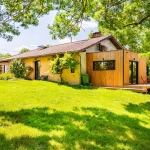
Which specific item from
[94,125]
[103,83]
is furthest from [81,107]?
[103,83]

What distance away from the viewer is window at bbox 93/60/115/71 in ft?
58.5

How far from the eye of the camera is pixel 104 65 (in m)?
18.4

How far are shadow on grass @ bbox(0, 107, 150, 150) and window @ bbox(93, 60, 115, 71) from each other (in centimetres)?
995

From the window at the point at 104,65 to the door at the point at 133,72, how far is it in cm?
221

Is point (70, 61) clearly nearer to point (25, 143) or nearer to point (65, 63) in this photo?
point (65, 63)

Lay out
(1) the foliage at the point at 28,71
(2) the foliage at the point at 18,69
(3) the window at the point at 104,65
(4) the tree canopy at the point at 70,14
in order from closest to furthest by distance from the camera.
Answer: (4) the tree canopy at the point at 70,14
(3) the window at the point at 104,65
(2) the foliage at the point at 18,69
(1) the foliage at the point at 28,71

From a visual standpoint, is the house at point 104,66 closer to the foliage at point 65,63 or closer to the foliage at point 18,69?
the foliage at point 65,63

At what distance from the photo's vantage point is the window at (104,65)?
17822mm

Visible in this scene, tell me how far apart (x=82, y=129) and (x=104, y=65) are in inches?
513

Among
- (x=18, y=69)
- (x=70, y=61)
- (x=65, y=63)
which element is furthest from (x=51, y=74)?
(x=18, y=69)

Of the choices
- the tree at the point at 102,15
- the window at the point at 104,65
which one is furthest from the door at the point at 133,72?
the tree at the point at 102,15

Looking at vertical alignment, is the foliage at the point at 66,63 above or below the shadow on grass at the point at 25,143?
above

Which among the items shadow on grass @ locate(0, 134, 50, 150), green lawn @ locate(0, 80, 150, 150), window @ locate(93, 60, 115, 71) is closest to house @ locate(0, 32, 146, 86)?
window @ locate(93, 60, 115, 71)

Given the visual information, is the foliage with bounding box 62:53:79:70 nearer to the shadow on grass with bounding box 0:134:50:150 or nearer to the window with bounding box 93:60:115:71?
the window with bounding box 93:60:115:71
